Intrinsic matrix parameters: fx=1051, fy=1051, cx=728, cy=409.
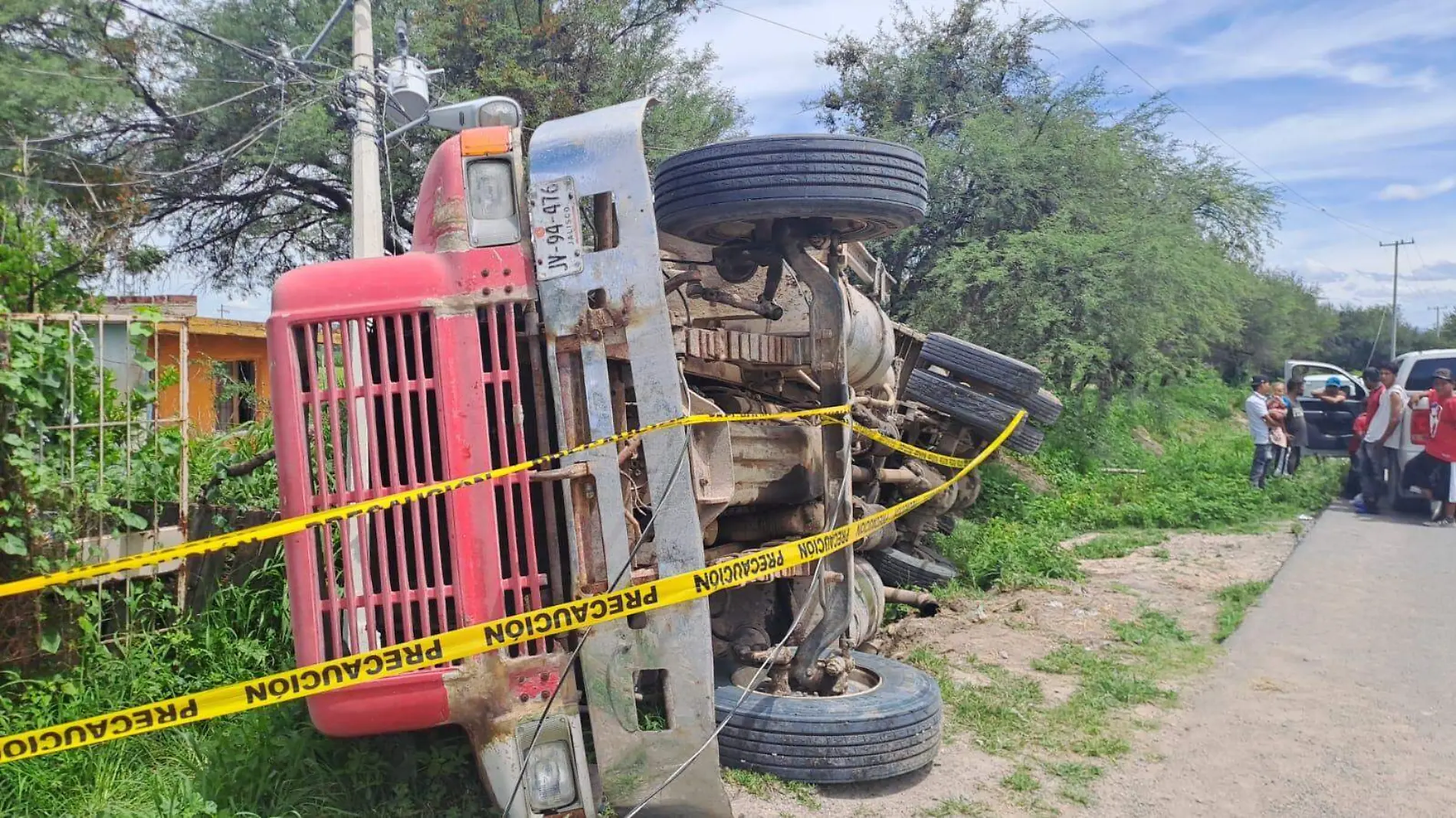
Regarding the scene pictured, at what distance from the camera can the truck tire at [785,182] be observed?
12.7ft

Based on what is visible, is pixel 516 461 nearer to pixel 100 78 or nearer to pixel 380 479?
pixel 380 479

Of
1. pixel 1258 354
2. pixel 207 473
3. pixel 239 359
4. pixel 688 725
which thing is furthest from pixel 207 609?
pixel 1258 354

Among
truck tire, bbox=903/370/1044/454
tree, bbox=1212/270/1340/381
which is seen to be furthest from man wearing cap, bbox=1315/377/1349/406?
tree, bbox=1212/270/1340/381

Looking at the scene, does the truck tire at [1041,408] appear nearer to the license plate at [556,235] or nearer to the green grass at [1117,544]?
the green grass at [1117,544]

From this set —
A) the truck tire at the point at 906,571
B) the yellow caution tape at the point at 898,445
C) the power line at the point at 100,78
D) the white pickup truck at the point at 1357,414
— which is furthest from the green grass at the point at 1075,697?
the power line at the point at 100,78

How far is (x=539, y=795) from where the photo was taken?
3055mm

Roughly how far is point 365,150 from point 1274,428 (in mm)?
10460

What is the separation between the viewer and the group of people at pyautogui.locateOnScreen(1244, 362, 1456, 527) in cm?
973

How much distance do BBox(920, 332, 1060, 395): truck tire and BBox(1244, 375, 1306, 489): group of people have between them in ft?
16.8

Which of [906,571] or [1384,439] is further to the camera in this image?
[1384,439]

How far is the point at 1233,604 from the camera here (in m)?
6.84

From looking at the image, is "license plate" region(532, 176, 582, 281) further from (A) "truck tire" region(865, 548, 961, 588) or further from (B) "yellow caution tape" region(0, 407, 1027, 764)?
(A) "truck tire" region(865, 548, 961, 588)

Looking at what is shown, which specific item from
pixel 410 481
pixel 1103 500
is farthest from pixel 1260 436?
pixel 410 481

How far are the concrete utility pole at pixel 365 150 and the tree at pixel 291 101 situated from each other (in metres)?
2.97
